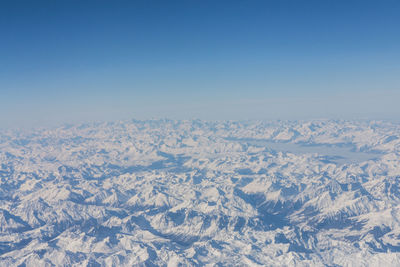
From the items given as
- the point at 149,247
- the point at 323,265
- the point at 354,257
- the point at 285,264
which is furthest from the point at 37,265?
the point at 354,257

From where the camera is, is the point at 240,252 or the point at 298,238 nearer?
the point at 240,252

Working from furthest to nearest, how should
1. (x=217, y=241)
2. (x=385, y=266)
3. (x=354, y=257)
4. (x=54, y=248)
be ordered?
(x=217, y=241) → (x=54, y=248) → (x=354, y=257) → (x=385, y=266)

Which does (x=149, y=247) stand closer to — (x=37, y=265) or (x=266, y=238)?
(x=37, y=265)

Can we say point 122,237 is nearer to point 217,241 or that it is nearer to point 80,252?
point 80,252

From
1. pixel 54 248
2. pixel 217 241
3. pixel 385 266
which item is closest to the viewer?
→ pixel 385 266

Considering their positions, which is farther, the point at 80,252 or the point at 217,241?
the point at 217,241

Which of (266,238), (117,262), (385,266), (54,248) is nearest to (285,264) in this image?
(266,238)

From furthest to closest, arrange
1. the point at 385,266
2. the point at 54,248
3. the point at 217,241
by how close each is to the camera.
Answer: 1. the point at 217,241
2. the point at 54,248
3. the point at 385,266

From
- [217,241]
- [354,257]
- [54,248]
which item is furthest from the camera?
[217,241]

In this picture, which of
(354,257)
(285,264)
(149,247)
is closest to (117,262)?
(149,247)
